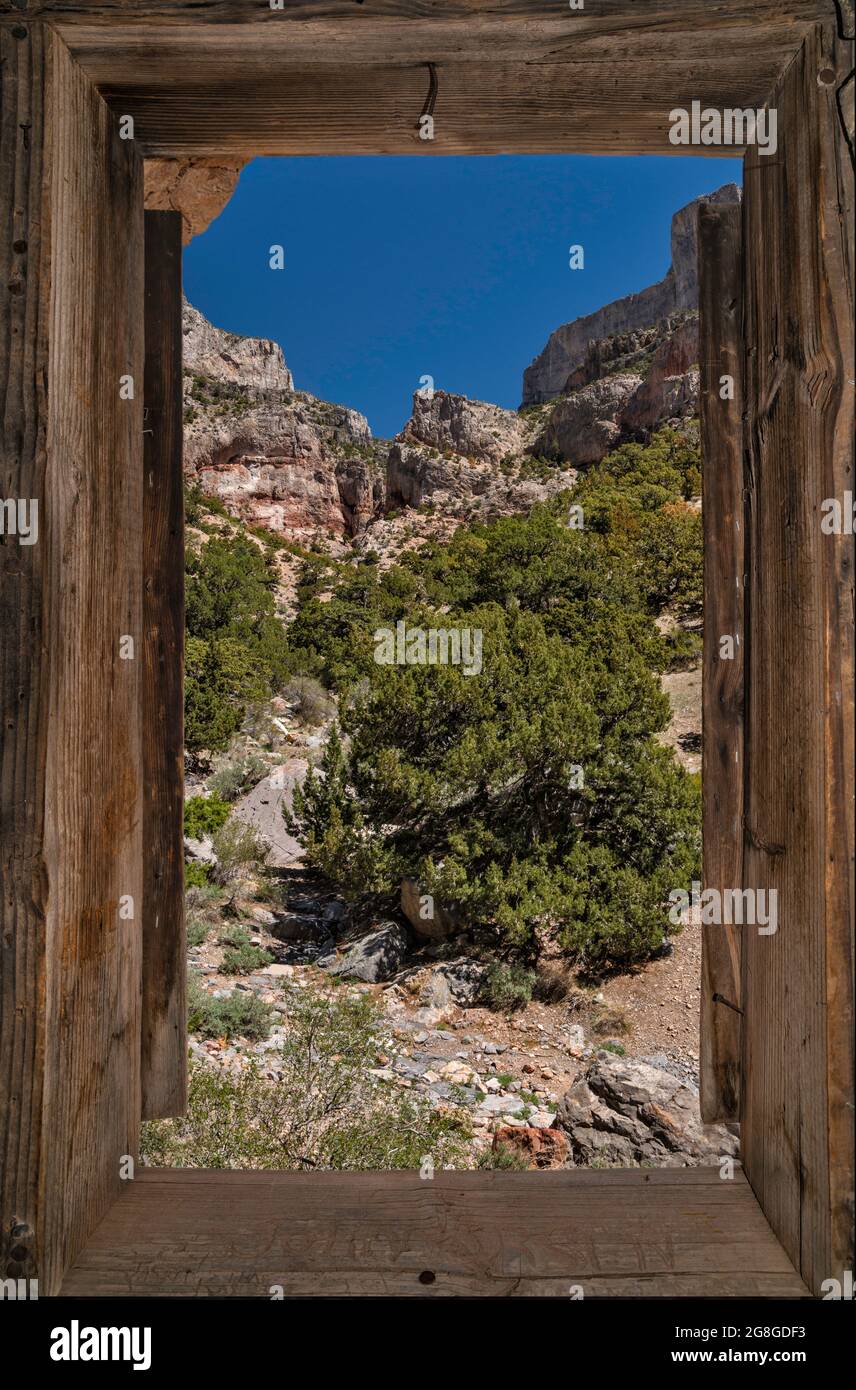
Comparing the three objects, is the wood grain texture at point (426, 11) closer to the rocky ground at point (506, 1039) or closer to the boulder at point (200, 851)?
the rocky ground at point (506, 1039)

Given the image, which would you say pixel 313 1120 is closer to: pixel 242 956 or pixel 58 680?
pixel 242 956

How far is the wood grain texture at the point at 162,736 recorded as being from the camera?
39.2 inches

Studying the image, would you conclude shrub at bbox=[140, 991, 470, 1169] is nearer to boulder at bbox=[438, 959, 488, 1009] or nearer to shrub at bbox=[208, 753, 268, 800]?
boulder at bbox=[438, 959, 488, 1009]

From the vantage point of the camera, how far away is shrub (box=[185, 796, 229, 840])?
26.4ft

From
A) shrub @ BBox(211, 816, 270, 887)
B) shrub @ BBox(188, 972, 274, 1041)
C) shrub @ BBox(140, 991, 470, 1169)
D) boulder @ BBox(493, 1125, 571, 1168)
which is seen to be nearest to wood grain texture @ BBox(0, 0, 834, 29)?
shrub @ BBox(140, 991, 470, 1169)

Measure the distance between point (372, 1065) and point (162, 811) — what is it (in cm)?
421

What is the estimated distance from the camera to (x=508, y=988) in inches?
234

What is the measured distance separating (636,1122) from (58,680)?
339 cm

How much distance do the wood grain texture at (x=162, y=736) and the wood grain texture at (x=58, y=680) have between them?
162 mm

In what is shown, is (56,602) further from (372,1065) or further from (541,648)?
(541,648)

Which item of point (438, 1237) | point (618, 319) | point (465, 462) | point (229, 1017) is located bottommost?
point (229, 1017)

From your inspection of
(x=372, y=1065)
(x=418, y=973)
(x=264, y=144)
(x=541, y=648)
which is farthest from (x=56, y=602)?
(x=541, y=648)

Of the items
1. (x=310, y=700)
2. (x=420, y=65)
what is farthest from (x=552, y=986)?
(x=310, y=700)

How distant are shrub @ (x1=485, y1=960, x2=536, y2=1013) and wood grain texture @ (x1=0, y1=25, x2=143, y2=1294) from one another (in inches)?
217
